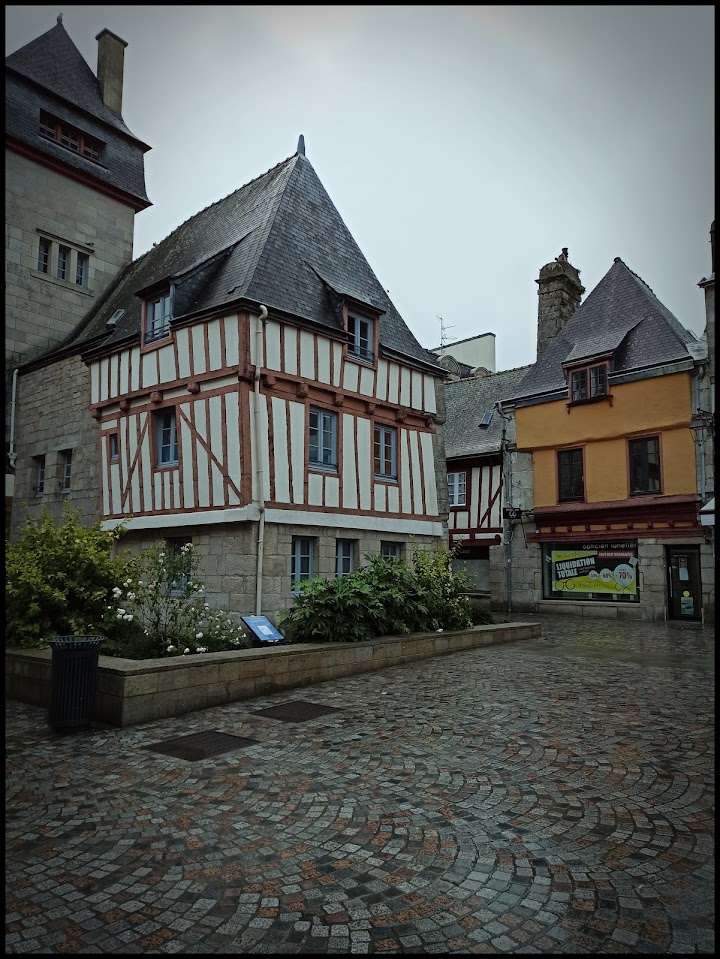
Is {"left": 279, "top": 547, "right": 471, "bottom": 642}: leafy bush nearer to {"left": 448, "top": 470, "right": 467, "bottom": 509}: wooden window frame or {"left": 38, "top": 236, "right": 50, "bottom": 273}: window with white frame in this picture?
{"left": 448, "top": 470, "right": 467, "bottom": 509}: wooden window frame

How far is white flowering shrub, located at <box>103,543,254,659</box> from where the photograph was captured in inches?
273

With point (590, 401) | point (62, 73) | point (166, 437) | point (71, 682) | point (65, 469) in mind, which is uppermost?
point (62, 73)

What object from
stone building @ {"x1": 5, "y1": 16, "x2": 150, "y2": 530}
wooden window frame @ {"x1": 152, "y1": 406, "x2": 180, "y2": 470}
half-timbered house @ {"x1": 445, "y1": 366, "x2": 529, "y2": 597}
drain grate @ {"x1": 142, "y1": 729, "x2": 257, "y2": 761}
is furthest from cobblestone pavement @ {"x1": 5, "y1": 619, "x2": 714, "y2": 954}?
half-timbered house @ {"x1": 445, "y1": 366, "x2": 529, "y2": 597}

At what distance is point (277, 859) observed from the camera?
121 inches

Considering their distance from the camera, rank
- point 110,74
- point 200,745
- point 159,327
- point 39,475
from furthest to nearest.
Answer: point 110,74 < point 39,475 < point 159,327 < point 200,745

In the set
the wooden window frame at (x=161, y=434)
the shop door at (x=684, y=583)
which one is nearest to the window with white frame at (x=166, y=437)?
the wooden window frame at (x=161, y=434)

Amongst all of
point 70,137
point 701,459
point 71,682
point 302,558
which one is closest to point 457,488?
point 701,459

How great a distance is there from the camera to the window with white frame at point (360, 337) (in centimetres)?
1236

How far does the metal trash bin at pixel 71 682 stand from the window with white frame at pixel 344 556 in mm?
6387

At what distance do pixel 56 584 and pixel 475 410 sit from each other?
15.9 meters

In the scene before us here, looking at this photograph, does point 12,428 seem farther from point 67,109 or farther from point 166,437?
point 67,109

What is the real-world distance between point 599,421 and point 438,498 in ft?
16.7

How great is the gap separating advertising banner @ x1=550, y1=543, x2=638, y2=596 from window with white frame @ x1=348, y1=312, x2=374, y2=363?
766cm

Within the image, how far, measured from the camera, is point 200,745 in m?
4.96
